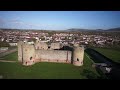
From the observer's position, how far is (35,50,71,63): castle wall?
903 centimetres

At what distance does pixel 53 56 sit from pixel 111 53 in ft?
10.8

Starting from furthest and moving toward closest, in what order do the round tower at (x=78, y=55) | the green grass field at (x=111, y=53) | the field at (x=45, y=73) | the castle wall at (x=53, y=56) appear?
the castle wall at (x=53, y=56)
the round tower at (x=78, y=55)
the green grass field at (x=111, y=53)
the field at (x=45, y=73)

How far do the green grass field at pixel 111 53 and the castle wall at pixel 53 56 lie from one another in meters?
2.38

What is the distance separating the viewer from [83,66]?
28.2ft

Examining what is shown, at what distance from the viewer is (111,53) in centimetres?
877

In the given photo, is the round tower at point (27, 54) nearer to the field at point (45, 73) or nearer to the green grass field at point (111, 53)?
the field at point (45, 73)

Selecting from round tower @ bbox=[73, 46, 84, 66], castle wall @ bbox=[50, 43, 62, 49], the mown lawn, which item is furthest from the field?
castle wall @ bbox=[50, 43, 62, 49]

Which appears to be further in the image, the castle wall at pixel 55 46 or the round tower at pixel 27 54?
the castle wall at pixel 55 46

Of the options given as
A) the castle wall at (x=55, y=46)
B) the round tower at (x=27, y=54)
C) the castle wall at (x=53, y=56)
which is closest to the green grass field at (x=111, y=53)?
the castle wall at (x=53, y=56)

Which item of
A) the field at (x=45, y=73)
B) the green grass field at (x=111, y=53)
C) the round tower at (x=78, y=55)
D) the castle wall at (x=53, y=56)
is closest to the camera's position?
the field at (x=45, y=73)

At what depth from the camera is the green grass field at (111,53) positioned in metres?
8.08
